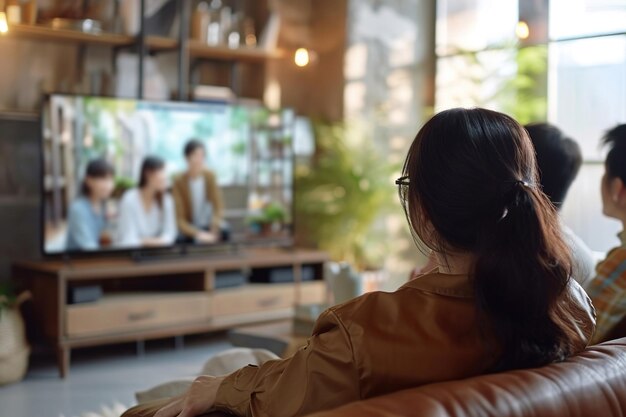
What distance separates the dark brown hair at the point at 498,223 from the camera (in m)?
1.29

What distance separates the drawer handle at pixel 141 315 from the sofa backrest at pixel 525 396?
11.9 feet

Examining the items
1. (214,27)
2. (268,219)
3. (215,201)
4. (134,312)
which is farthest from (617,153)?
(214,27)

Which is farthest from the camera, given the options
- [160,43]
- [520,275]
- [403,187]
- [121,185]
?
[160,43]

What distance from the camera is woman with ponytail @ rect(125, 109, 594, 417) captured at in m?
1.27

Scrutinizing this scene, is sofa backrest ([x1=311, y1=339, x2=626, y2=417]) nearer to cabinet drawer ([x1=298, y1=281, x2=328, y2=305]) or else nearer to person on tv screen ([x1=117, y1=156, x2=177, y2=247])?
person on tv screen ([x1=117, y1=156, x2=177, y2=247])

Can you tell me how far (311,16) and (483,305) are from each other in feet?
16.6

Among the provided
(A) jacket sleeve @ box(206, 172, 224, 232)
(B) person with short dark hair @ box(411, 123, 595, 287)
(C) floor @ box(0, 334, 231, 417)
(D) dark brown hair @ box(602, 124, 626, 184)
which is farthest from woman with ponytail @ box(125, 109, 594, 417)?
(A) jacket sleeve @ box(206, 172, 224, 232)

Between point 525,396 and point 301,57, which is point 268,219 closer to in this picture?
point 301,57

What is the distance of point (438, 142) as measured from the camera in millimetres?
1338

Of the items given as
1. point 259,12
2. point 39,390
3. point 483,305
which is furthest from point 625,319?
point 259,12

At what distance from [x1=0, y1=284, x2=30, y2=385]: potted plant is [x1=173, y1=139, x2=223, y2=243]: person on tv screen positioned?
3.69 feet

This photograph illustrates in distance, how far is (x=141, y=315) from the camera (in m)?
4.71

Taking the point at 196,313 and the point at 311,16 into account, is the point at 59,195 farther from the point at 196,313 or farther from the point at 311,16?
the point at 311,16

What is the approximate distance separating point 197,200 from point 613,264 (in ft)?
11.5
